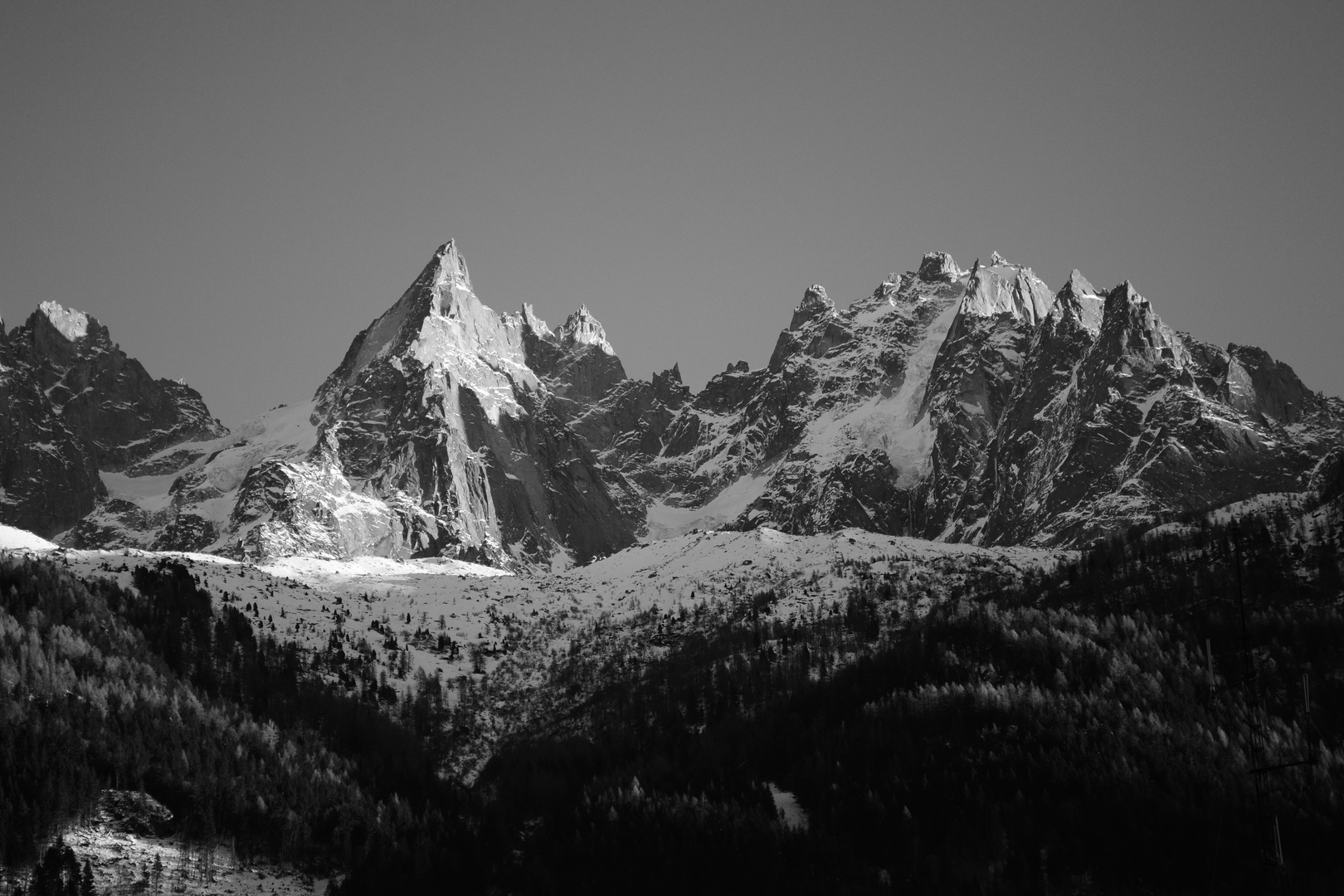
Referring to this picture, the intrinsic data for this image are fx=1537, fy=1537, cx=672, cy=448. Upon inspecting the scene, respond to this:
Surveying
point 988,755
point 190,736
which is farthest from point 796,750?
point 190,736

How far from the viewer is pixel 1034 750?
427 feet

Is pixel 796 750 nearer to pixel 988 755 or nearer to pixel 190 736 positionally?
pixel 988 755

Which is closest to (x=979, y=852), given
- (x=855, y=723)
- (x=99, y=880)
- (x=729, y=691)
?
(x=855, y=723)

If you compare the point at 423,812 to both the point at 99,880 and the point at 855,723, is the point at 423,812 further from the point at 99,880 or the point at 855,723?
the point at 855,723

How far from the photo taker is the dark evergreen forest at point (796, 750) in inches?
4702

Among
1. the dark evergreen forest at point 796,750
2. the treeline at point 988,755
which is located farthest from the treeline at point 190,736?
the treeline at point 988,755

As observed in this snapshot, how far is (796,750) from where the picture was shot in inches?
5566

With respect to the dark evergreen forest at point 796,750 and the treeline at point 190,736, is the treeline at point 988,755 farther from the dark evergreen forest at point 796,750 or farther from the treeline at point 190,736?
the treeline at point 190,736

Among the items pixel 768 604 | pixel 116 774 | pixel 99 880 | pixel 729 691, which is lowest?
pixel 99 880

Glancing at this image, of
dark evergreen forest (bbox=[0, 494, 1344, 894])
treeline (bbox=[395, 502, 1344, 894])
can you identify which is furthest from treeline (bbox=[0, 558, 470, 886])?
treeline (bbox=[395, 502, 1344, 894])

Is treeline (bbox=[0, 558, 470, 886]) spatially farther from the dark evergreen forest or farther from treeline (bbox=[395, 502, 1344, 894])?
treeline (bbox=[395, 502, 1344, 894])

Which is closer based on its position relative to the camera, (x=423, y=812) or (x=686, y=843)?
(x=686, y=843)

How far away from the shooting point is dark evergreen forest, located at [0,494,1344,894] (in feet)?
392

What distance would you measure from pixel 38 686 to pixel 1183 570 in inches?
4533
